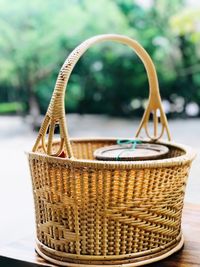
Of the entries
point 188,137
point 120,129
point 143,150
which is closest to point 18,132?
point 120,129

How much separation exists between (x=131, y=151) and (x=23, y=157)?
246 cm

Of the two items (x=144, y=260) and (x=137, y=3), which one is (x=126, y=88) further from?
(x=144, y=260)

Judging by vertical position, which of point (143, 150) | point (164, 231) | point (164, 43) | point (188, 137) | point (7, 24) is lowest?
point (188, 137)

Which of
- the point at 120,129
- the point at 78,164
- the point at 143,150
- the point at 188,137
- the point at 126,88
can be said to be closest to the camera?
the point at 78,164

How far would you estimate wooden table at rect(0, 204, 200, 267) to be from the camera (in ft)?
4.37

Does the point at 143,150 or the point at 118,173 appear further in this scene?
the point at 143,150

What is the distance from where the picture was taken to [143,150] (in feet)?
5.20

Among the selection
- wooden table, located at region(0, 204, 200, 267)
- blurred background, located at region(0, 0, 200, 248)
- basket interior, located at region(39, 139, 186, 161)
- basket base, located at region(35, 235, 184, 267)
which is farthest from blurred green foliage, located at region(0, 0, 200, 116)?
basket base, located at region(35, 235, 184, 267)

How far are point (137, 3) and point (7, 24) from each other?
71.3 inches

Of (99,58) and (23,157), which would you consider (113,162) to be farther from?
(99,58)

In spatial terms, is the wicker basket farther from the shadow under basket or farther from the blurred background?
the blurred background

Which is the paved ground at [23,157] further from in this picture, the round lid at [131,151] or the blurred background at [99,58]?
the round lid at [131,151]

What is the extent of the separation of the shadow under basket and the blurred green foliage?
15.0 ft

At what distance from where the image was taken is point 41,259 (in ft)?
4.49
